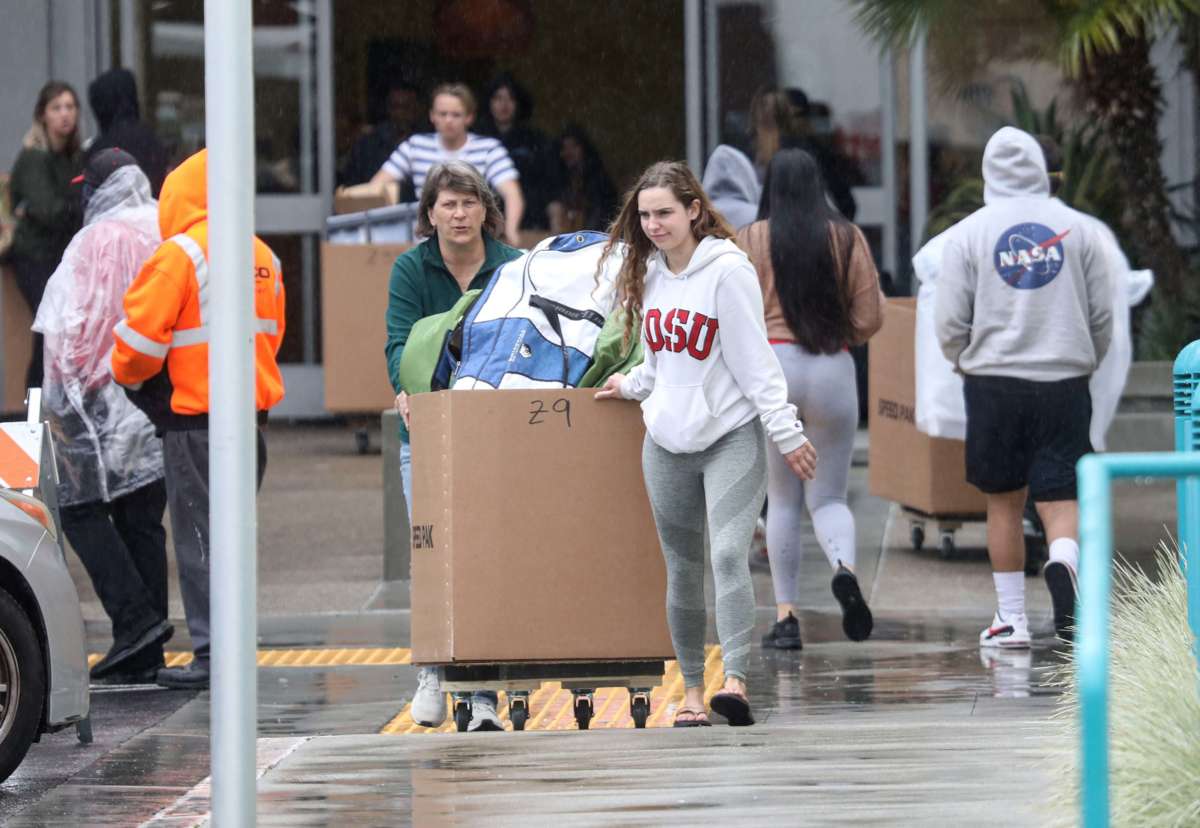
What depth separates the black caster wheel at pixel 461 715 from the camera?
6891mm

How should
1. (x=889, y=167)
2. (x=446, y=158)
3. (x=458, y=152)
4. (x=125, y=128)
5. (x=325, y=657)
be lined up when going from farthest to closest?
(x=889, y=167) < (x=446, y=158) < (x=458, y=152) < (x=125, y=128) < (x=325, y=657)

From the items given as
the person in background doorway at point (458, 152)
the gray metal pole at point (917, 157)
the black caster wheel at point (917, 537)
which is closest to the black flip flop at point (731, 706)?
the black caster wheel at point (917, 537)

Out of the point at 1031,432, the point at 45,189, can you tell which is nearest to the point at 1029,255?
the point at 1031,432

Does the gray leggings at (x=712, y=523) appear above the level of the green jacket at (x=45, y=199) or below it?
below

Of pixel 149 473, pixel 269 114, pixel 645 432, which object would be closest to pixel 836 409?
pixel 645 432

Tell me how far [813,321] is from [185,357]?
2.36 metres

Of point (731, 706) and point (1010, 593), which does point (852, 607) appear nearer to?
point (1010, 593)

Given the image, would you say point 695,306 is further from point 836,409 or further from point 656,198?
point 836,409

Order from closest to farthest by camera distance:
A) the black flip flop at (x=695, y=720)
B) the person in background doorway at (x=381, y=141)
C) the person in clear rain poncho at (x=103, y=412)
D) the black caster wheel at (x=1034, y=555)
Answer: the black flip flop at (x=695, y=720)
the person in clear rain poncho at (x=103, y=412)
the black caster wheel at (x=1034, y=555)
the person in background doorway at (x=381, y=141)

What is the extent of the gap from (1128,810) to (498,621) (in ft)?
8.60

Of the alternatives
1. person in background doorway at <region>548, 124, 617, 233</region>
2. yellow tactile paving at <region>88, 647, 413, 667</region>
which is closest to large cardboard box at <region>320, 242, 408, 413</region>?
person in background doorway at <region>548, 124, 617, 233</region>

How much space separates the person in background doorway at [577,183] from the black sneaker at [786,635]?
7.68 m

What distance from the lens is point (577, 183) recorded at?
52.3ft

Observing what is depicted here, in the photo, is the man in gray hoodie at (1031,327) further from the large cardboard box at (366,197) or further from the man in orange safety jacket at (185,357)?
the large cardboard box at (366,197)
